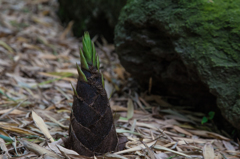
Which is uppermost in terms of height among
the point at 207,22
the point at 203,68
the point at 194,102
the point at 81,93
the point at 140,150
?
the point at 207,22

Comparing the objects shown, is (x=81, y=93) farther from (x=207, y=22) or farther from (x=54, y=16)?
(x=54, y=16)

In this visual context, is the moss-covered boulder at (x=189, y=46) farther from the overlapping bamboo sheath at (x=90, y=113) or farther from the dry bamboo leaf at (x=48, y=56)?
the dry bamboo leaf at (x=48, y=56)

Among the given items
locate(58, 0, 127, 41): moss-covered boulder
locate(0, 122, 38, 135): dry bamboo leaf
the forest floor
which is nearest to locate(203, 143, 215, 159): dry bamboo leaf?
the forest floor

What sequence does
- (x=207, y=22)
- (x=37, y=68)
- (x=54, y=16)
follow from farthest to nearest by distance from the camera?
(x=54, y=16)
(x=37, y=68)
(x=207, y=22)

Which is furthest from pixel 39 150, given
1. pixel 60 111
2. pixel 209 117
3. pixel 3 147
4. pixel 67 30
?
pixel 67 30

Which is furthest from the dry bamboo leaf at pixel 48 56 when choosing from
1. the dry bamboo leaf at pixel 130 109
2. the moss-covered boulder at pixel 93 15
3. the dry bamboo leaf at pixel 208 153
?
the dry bamboo leaf at pixel 208 153

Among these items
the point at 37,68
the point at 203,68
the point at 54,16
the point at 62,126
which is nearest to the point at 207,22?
the point at 203,68
